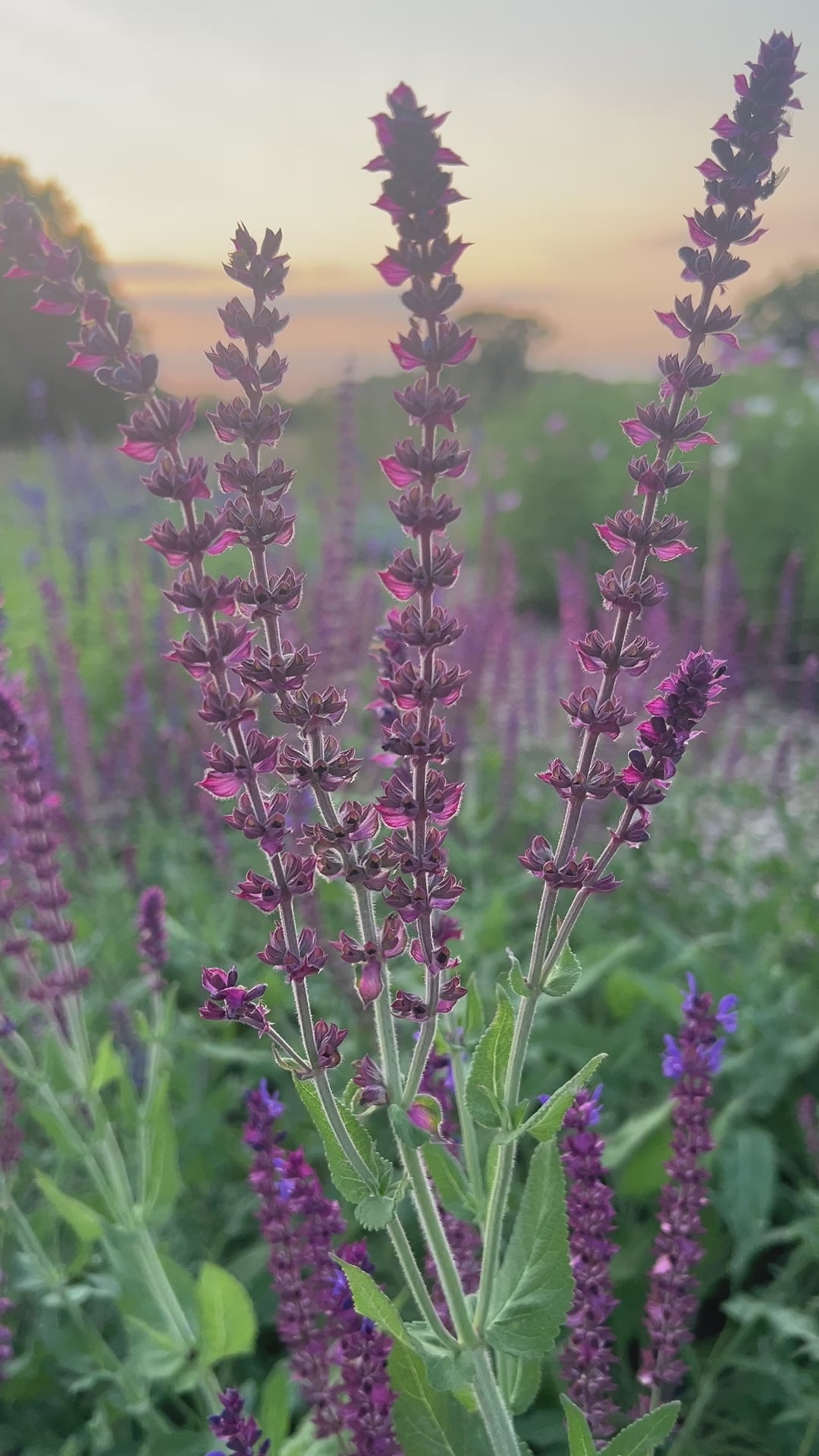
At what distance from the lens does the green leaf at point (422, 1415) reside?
4.89 ft

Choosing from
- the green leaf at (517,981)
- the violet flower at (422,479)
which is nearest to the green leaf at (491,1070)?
the green leaf at (517,981)

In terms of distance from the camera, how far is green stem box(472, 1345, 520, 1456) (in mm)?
1382

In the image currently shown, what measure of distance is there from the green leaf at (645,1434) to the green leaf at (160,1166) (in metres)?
1.24

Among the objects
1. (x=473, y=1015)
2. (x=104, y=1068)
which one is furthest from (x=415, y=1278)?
(x=104, y=1068)

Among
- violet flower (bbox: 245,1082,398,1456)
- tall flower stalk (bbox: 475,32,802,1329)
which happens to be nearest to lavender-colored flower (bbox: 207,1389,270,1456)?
violet flower (bbox: 245,1082,398,1456)

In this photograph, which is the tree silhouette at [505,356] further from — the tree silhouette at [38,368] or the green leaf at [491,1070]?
the green leaf at [491,1070]

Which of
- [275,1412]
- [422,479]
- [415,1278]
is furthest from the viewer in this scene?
[275,1412]

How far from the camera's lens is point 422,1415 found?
1.53m

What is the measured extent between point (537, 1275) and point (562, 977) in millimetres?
412

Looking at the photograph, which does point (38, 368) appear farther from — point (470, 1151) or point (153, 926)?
point (470, 1151)

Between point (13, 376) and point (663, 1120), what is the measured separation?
91.5 feet

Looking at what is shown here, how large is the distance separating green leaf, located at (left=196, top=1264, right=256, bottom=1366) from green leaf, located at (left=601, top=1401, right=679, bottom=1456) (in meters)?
0.92

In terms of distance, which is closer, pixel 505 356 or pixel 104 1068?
pixel 104 1068

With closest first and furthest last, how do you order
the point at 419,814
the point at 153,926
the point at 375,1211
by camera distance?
the point at 419,814, the point at 375,1211, the point at 153,926
